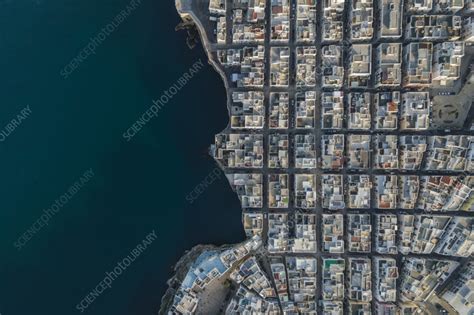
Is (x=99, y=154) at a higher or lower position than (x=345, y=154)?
higher

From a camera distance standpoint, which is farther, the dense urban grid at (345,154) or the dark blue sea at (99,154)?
the dark blue sea at (99,154)

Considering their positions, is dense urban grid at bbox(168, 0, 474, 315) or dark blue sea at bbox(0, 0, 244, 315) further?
dark blue sea at bbox(0, 0, 244, 315)

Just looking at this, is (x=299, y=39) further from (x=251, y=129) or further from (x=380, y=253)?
(x=380, y=253)

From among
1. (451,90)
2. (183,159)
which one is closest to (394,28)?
(451,90)
